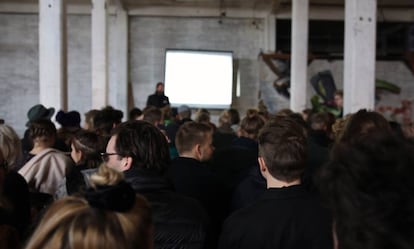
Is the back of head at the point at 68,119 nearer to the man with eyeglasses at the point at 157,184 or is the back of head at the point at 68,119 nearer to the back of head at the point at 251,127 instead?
the back of head at the point at 251,127

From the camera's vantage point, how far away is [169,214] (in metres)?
2.37

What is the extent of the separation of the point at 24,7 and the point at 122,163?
16.7 m

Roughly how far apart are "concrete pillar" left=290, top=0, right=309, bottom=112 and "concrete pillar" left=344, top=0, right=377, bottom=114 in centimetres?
474

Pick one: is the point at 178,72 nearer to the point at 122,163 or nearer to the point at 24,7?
the point at 24,7

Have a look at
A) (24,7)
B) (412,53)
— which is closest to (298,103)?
(412,53)

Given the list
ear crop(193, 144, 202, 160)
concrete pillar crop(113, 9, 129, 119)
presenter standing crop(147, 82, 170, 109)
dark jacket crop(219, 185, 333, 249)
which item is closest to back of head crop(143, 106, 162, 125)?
ear crop(193, 144, 202, 160)

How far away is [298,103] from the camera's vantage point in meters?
13.7

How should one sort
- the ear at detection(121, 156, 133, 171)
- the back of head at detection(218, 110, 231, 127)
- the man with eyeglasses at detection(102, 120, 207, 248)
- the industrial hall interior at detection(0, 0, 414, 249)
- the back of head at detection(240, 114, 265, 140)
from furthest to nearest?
the back of head at detection(218, 110, 231, 127), the back of head at detection(240, 114, 265, 140), the ear at detection(121, 156, 133, 171), the man with eyeglasses at detection(102, 120, 207, 248), the industrial hall interior at detection(0, 0, 414, 249)

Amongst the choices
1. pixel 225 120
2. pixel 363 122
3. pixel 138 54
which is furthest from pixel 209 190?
pixel 138 54

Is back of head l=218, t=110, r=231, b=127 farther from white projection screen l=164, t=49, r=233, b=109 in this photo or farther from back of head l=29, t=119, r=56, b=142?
white projection screen l=164, t=49, r=233, b=109

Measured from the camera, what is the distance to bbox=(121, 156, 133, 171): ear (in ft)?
8.57

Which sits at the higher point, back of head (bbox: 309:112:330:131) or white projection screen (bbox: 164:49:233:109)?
white projection screen (bbox: 164:49:233:109)

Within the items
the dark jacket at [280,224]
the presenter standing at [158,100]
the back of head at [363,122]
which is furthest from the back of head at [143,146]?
the presenter standing at [158,100]

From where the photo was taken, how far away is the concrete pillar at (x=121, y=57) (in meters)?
17.8
